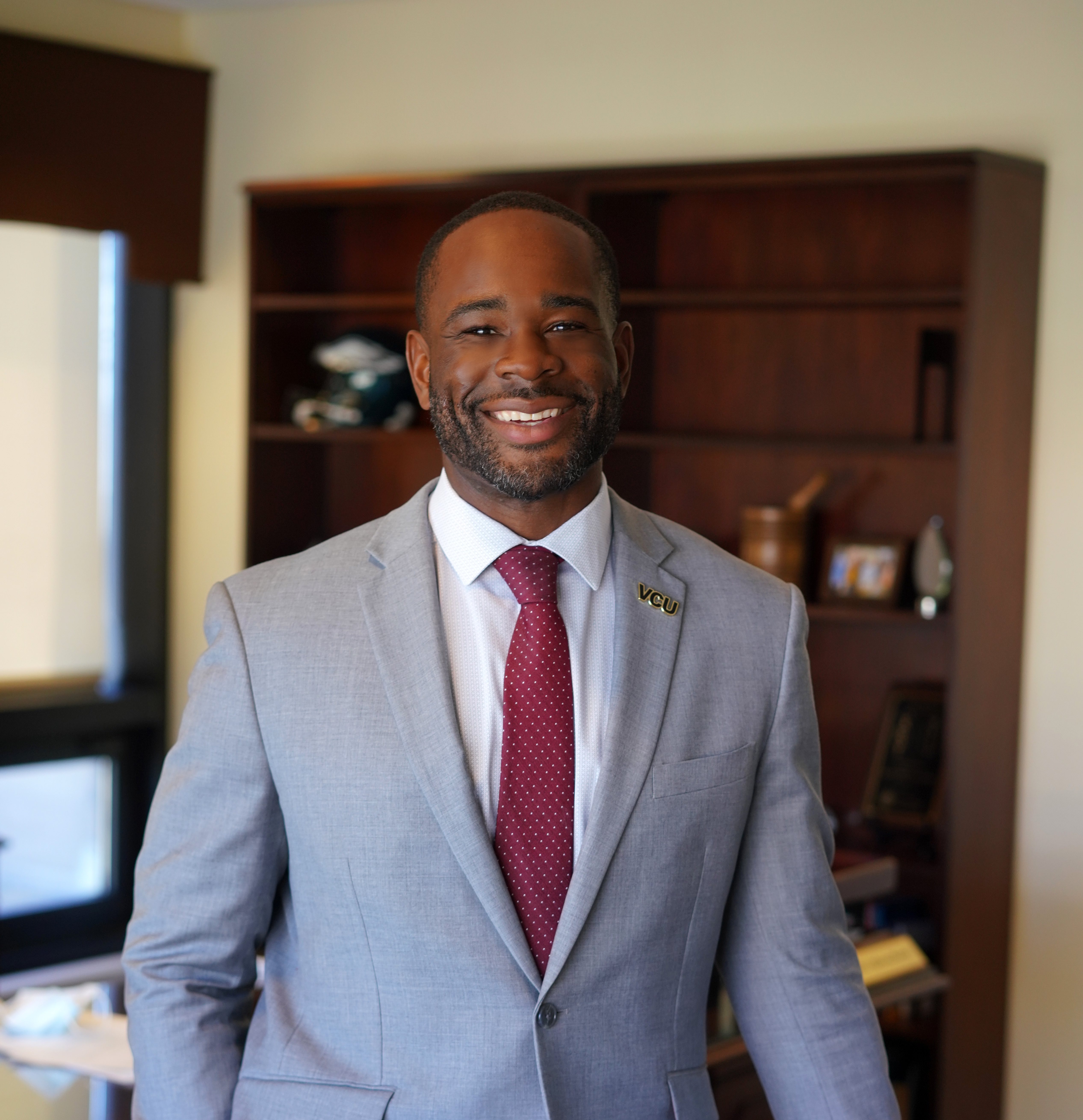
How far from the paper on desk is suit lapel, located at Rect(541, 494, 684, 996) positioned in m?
0.95

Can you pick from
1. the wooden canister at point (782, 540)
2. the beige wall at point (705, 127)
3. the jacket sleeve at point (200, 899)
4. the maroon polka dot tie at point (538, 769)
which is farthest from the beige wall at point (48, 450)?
the maroon polka dot tie at point (538, 769)

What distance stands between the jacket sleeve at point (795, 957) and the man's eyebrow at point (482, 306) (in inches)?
17.4

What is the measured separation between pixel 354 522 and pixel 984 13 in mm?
2211

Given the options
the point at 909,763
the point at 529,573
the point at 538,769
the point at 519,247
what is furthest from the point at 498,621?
the point at 909,763

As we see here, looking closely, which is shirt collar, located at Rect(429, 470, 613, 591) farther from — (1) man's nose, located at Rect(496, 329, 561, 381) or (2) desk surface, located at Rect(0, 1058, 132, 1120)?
(2) desk surface, located at Rect(0, 1058, 132, 1120)

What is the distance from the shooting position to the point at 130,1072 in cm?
195

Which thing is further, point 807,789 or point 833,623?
point 833,623

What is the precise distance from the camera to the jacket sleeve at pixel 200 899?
132cm

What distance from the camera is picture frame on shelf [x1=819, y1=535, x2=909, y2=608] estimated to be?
344 centimetres

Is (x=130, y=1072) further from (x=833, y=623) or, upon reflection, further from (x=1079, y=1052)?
(x=1079, y=1052)

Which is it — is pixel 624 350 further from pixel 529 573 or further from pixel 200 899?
pixel 200 899

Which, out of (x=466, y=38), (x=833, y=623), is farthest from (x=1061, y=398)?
(x=466, y=38)

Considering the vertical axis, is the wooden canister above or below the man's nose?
below

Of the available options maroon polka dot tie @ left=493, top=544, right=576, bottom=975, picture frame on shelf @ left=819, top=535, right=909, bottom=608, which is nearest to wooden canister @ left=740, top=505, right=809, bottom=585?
picture frame on shelf @ left=819, top=535, right=909, bottom=608
